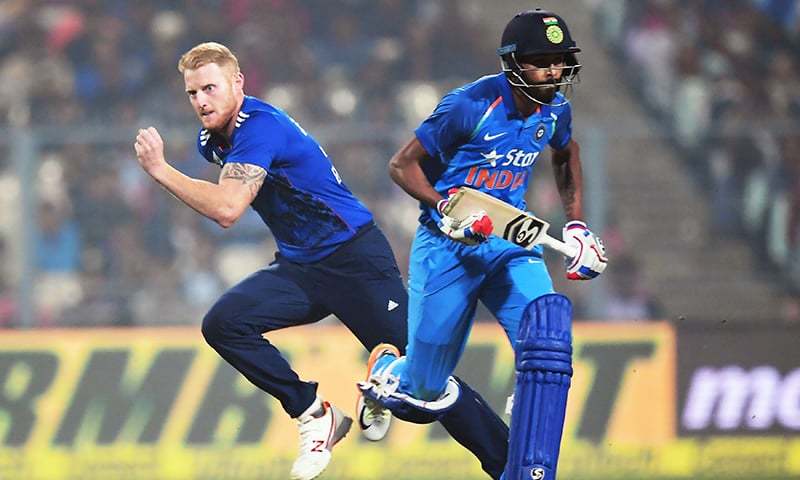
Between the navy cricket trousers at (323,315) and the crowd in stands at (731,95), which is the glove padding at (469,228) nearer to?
the navy cricket trousers at (323,315)

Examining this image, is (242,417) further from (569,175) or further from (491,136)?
(491,136)

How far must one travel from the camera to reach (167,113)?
14.0 metres

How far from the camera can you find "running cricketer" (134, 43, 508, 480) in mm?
7102

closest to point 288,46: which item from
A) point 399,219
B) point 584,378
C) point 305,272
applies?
point 399,219

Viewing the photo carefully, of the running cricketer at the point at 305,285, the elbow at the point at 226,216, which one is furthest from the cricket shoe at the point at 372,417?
the elbow at the point at 226,216

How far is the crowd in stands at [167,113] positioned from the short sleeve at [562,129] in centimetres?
506

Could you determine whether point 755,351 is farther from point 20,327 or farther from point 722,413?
point 20,327

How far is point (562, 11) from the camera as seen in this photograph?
17.0 metres

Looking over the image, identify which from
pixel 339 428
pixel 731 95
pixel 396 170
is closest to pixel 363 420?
pixel 339 428

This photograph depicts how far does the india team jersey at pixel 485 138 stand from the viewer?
21.9ft

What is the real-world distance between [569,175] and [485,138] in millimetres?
734

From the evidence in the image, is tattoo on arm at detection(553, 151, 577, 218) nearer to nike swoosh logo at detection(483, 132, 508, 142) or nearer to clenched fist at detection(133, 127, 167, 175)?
nike swoosh logo at detection(483, 132, 508, 142)

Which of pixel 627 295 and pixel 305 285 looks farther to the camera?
pixel 627 295

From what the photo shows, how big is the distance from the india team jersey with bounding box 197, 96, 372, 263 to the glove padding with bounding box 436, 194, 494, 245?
925 millimetres
